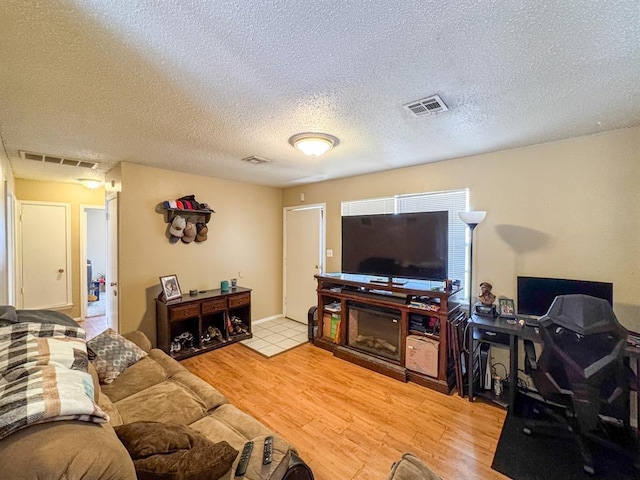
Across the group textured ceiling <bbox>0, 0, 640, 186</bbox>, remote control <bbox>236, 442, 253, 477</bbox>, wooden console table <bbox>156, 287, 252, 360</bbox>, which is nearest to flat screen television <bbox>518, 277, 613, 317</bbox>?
textured ceiling <bbox>0, 0, 640, 186</bbox>

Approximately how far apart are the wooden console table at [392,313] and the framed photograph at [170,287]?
1.87m

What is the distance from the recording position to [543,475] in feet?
5.96

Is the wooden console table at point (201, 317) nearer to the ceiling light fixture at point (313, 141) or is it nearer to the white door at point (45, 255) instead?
the ceiling light fixture at point (313, 141)

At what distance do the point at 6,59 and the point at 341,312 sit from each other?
342 cm

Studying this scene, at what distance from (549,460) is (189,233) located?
4226 millimetres

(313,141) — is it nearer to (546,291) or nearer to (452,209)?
(452,209)

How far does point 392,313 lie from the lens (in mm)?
3230

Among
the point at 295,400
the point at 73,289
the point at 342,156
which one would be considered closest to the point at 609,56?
the point at 342,156

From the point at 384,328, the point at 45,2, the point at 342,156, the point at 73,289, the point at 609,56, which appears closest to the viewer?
the point at 45,2

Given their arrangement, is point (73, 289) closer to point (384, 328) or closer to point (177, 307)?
point (177, 307)

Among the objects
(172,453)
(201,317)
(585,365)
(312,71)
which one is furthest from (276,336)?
(312,71)

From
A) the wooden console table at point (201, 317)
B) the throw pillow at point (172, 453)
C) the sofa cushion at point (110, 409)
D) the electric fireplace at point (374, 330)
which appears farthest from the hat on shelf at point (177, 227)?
the throw pillow at point (172, 453)

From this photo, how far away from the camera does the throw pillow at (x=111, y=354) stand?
2068 mm

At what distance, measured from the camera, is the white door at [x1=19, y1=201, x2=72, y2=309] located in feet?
14.9
